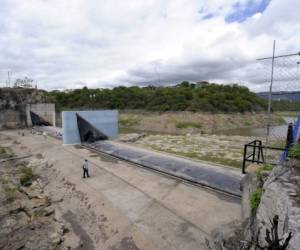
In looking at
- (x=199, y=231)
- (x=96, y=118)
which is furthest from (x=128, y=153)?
(x=199, y=231)

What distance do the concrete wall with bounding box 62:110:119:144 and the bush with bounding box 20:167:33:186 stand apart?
6090 mm

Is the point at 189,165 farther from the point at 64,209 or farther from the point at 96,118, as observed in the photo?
the point at 96,118

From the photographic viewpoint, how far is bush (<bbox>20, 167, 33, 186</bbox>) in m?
12.1

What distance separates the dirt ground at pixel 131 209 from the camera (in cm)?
Result: 659

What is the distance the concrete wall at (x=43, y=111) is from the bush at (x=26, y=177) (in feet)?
75.4

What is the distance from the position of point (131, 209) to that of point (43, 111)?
32029 mm

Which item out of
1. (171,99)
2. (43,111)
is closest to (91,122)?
(43,111)

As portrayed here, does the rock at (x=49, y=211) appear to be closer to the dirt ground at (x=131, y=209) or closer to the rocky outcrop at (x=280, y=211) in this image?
the dirt ground at (x=131, y=209)

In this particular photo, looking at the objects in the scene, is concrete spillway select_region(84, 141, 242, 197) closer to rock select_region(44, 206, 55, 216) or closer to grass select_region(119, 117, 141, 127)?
rock select_region(44, 206, 55, 216)

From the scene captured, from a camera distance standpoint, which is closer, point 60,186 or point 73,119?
point 60,186

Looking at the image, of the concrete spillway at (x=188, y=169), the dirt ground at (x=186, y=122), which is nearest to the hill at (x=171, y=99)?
the dirt ground at (x=186, y=122)

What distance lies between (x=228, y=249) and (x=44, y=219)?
22.3 feet

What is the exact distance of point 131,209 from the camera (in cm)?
816

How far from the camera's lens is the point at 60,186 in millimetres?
11086
